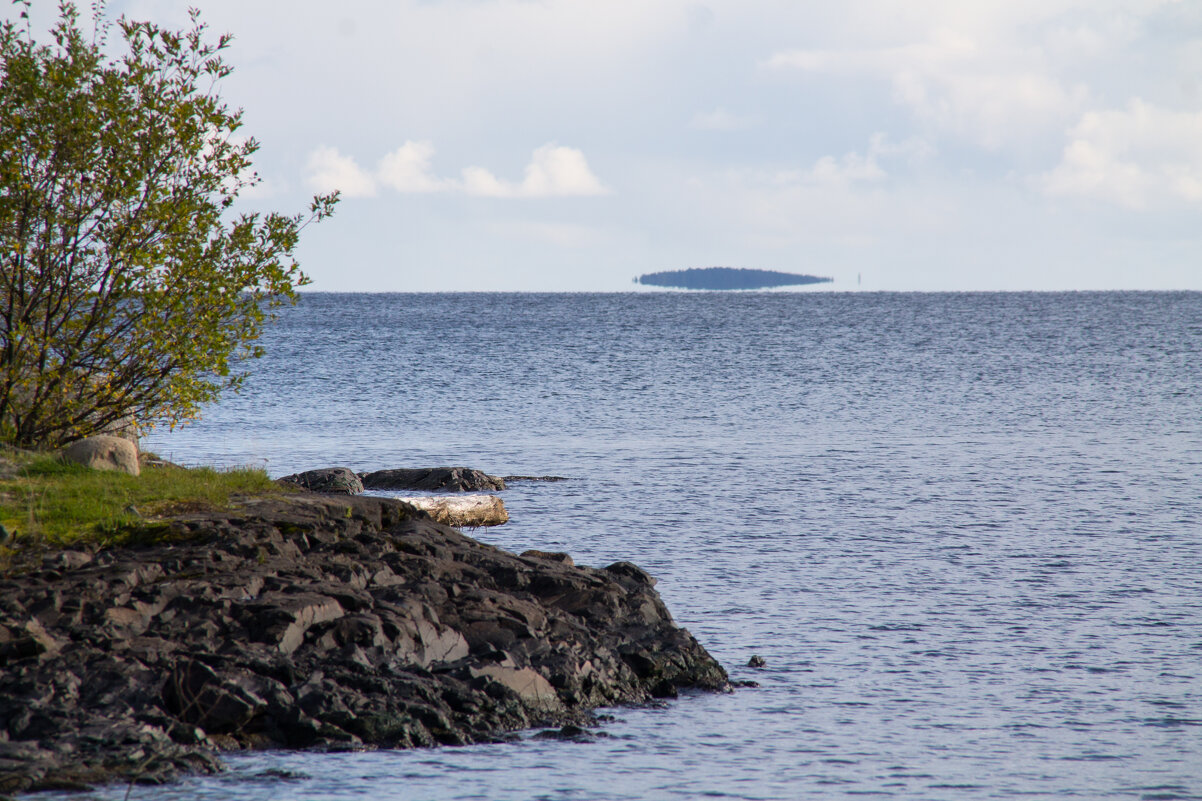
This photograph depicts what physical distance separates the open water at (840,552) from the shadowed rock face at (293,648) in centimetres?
52

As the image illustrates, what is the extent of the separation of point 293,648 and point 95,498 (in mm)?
3824

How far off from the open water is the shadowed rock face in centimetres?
52

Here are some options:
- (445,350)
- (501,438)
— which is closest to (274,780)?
(501,438)

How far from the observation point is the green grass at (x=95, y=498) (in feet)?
45.2

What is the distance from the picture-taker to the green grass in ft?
45.2

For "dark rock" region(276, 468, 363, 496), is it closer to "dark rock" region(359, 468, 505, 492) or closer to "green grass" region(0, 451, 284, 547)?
"dark rock" region(359, 468, 505, 492)

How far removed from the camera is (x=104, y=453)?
16.3m

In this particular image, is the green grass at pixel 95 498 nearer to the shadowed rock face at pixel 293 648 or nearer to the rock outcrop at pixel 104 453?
the rock outcrop at pixel 104 453

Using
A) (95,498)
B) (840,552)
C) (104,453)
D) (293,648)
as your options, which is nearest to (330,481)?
(104,453)

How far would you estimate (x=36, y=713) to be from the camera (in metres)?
10.9

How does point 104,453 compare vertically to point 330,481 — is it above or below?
above

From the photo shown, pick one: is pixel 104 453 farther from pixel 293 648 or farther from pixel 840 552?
pixel 840 552

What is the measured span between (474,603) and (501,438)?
2812cm

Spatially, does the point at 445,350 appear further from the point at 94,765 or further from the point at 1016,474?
the point at 94,765
